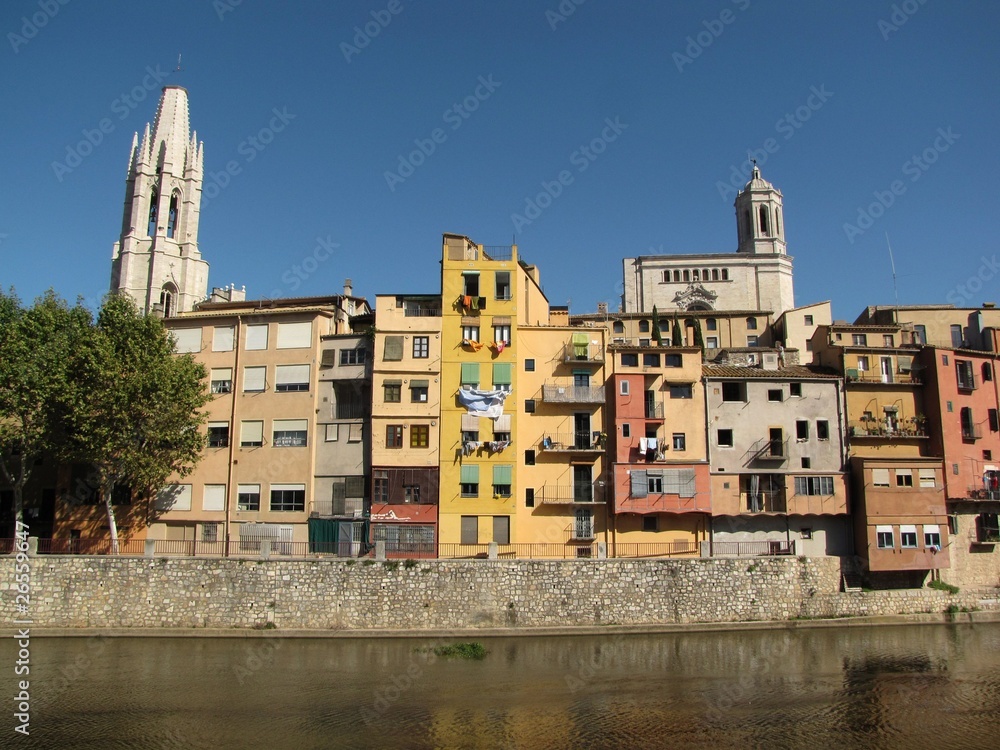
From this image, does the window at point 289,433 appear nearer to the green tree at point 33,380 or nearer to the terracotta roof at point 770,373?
the green tree at point 33,380

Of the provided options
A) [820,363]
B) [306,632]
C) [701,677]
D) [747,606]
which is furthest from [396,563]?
[820,363]

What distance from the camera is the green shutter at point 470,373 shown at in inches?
1842

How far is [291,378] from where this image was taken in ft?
160

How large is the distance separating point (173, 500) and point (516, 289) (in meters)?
24.6

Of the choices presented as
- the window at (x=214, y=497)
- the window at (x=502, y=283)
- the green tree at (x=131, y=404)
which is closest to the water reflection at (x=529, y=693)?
the green tree at (x=131, y=404)

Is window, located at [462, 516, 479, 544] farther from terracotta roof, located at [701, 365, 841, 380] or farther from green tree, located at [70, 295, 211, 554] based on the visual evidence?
terracotta roof, located at [701, 365, 841, 380]

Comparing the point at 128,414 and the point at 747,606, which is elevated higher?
the point at 128,414

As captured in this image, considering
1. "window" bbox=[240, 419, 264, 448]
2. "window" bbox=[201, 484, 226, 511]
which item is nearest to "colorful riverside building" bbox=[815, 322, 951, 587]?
"window" bbox=[240, 419, 264, 448]

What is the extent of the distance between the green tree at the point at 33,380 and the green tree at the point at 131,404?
1.13 metres

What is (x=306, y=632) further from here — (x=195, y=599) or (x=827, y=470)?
(x=827, y=470)

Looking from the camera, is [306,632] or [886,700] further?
[306,632]

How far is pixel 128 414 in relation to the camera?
42375 mm

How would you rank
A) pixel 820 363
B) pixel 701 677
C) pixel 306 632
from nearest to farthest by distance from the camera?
pixel 701 677
pixel 306 632
pixel 820 363

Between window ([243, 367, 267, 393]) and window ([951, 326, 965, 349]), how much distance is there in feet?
162
